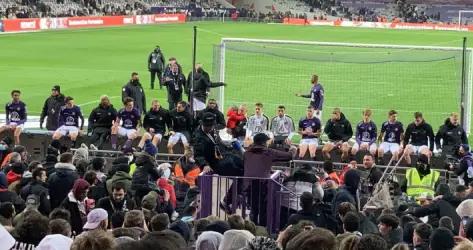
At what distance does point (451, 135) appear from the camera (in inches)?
736

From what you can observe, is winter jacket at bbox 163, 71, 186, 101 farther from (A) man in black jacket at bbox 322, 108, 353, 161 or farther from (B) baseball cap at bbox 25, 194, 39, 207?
(B) baseball cap at bbox 25, 194, 39, 207

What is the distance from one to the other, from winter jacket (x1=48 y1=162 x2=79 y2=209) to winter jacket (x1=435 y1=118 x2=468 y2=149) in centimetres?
929

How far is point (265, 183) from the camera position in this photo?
12125 millimetres

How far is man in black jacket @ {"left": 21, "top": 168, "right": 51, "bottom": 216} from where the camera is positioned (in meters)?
11.2

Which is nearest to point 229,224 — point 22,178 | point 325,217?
point 325,217

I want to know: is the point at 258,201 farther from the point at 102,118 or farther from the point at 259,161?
the point at 102,118

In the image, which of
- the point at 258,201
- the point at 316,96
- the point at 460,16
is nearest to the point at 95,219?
the point at 258,201

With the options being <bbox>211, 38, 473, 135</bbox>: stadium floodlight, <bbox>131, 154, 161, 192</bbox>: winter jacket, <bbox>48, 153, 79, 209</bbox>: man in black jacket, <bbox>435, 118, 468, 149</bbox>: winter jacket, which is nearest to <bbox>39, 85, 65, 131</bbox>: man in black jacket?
<bbox>211, 38, 473, 135</bbox>: stadium floodlight

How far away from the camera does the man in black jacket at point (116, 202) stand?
10.6 metres

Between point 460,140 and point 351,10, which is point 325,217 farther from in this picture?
point 351,10

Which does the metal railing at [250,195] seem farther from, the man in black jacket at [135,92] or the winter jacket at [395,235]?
the man in black jacket at [135,92]

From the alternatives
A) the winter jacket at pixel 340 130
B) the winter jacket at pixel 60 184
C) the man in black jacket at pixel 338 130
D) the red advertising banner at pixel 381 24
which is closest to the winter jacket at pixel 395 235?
the winter jacket at pixel 60 184

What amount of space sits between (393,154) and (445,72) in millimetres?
17520

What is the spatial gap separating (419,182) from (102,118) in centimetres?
765
